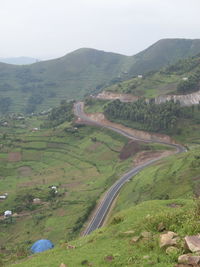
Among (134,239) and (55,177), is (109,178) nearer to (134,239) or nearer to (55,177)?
(55,177)

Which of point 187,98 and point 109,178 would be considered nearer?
point 109,178

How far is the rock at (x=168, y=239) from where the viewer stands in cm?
1934

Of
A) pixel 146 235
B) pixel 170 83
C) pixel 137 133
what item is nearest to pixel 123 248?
pixel 146 235

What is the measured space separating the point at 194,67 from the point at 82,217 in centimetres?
13196

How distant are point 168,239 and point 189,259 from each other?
3900 mm

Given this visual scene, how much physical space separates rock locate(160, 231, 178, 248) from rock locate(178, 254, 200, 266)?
2.75 metres

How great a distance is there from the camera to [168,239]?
19734mm

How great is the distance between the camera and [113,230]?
1124 inches

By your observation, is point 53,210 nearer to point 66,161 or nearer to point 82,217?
point 82,217

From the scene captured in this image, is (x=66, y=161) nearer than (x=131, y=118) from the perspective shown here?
Yes

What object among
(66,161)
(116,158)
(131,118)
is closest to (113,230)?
(116,158)

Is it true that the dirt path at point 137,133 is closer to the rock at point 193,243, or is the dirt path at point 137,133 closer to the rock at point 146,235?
the rock at point 146,235

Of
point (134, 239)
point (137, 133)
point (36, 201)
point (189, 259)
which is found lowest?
point (36, 201)

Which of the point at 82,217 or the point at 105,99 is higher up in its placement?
the point at 105,99
